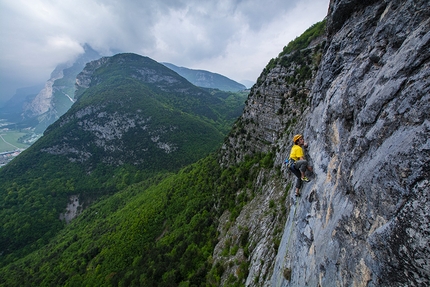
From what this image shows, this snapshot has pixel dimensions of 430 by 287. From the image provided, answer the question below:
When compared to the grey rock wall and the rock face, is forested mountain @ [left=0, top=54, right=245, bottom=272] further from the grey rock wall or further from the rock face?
the grey rock wall

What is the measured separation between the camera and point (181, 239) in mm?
30266

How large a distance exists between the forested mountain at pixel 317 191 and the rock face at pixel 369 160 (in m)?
0.03

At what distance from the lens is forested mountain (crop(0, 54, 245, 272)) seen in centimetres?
8138

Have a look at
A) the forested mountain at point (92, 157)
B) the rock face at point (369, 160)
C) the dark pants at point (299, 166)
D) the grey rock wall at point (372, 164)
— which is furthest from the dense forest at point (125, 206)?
the grey rock wall at point (372, 164)

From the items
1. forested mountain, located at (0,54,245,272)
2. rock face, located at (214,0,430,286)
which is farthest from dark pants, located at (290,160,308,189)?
forested mountain, located at (0,54,245,272)

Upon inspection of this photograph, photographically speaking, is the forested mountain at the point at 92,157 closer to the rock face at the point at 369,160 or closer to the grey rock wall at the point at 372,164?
the rock face at the point at 369,160

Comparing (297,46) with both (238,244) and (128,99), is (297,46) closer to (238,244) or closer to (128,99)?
(238,244)

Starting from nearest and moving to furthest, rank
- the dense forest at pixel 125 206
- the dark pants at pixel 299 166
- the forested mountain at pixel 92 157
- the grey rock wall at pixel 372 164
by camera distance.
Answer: the grey rock wall at pixel 372 164
the dark pants at pixel 299 166
the dense forest at pixel 125 206
the forested mountain at pixel 92 157

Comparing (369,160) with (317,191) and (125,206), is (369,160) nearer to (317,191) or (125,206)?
(317,191)

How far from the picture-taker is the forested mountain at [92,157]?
81375mm

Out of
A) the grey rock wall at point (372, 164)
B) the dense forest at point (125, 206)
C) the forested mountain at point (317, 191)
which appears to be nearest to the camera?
the grey rock wall at point (372, 164)

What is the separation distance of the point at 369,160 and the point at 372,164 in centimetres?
19

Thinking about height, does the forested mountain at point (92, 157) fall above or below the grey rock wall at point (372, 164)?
below

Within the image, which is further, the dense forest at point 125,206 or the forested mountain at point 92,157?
the forested mountain at point 92,157
